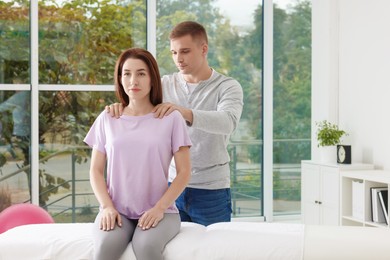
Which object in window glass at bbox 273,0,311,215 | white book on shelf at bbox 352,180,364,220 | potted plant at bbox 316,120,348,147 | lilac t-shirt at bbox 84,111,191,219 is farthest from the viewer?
window glass at bbox 273,0,311,215

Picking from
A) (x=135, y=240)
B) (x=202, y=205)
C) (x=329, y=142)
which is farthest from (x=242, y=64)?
(x=135, y=240)

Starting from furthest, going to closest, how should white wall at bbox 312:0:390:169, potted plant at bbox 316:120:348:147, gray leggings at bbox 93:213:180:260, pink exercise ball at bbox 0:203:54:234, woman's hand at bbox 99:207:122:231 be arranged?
potted plant at bbox 316:120:348:147 → white wall at bbox 312:0:390:169 → pink exercise ball at bbox 0:203:54:234 → woman's hand at bbox 99:207:122:231 → gray leggings at bbox 93:213:180:260

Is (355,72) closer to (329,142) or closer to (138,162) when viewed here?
(329,142)

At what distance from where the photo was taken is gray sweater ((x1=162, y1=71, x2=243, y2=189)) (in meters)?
2.57

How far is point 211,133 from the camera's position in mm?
2580

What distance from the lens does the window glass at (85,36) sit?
17.0 feet

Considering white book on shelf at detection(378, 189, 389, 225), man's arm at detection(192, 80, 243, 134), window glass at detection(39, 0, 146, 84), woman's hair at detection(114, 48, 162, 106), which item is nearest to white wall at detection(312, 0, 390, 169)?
white book on shelf at detection(378, 189, 389, 225)

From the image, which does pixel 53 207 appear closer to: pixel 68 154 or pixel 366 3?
pixel 68 154

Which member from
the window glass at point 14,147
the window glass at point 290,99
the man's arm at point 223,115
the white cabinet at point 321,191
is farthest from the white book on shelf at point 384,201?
the window glass at point 14,147

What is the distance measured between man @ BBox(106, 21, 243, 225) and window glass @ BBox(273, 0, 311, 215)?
3.35m

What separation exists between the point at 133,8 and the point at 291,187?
7.57ft

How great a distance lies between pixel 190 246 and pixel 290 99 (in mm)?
4147

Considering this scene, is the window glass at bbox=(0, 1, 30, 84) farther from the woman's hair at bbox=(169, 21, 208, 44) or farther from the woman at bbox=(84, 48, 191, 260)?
the woman at bbox=(84, 48, 191, 260)

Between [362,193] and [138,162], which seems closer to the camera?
[138,162]
